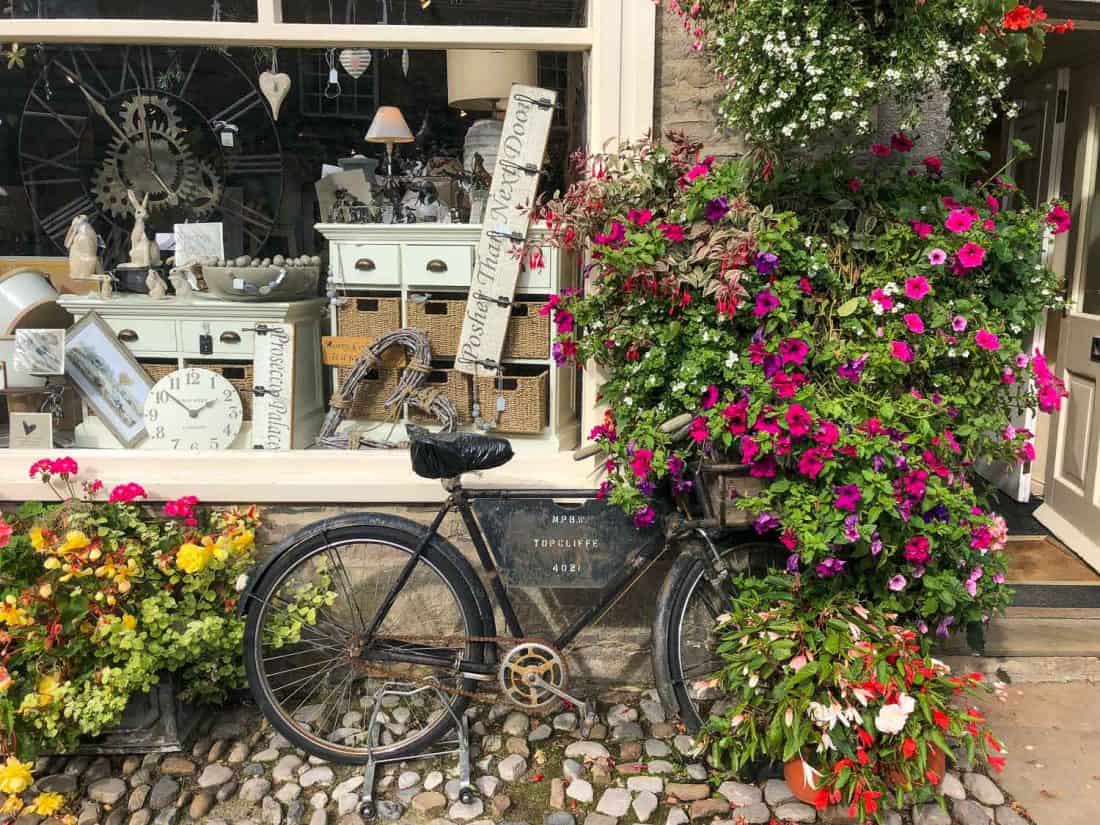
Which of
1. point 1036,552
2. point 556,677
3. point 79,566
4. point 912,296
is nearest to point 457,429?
point 556,677

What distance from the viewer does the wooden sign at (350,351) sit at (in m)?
3.68

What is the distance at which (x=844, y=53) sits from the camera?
2471 mm

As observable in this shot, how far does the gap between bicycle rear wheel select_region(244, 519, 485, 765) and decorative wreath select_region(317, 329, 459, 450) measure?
0.51 m

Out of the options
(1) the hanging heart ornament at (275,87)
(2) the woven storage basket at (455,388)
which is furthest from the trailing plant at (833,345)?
(1) the hanging heart ornament at (275,87)

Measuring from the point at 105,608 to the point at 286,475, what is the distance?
2.59 feet

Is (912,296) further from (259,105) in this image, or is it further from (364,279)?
(259,105)

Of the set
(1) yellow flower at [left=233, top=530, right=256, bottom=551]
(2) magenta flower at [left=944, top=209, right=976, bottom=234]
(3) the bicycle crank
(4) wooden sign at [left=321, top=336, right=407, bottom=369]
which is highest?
(2) magenta flower at [left=944, top=209, right=976, bottom=234]

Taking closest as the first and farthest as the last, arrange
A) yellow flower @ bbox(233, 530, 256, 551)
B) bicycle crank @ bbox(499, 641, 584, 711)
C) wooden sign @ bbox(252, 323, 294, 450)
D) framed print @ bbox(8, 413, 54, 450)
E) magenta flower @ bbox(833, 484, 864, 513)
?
magenta flower @ bbox(833, 484, 864, 513), bicycle crank @ bbox(499, 641, 584, 711), yellow flower @ bbox(233, 530, 256, 551), framed print @ bbox(8, 413, 54, 450), wooden sign @ bbox(252, 323, 294, 450)

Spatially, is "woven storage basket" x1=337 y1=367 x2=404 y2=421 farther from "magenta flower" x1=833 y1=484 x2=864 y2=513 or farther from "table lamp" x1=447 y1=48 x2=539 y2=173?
"magenta flower" x1=833 y1=484 x2=864 y2=513

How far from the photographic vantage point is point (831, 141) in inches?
128

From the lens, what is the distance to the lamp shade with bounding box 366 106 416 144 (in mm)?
3598

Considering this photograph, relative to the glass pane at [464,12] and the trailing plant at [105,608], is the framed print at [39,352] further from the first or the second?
the glass pane at [464,12]

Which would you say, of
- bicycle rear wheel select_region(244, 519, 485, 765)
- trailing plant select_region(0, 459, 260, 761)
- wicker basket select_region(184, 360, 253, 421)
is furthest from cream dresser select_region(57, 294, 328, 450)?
bicycle rear wheel select_region(244, 519, 485, 765)

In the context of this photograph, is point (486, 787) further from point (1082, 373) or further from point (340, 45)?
point (1082, 373)
